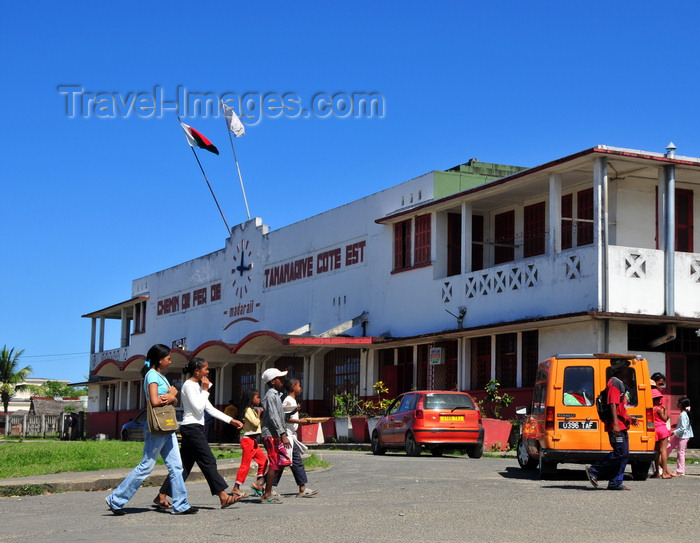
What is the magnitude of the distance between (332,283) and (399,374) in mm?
5120

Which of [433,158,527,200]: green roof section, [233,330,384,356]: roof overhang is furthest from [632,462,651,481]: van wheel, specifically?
[233,330,384,356]: roof overhang

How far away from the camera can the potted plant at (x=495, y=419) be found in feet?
85.1

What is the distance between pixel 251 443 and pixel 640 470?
6203 mm

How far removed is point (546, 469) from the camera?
1647cm

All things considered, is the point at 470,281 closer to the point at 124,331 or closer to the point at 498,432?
the point at 498,432

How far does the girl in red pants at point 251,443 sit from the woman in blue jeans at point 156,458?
1.38 meters

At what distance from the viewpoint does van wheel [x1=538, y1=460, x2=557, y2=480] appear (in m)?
16.4

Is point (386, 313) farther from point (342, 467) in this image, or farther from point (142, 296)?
point (142, 296)

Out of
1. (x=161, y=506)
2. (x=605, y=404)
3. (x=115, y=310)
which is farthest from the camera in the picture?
(x=115, y=310)

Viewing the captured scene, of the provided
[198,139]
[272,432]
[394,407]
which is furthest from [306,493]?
[198,139]

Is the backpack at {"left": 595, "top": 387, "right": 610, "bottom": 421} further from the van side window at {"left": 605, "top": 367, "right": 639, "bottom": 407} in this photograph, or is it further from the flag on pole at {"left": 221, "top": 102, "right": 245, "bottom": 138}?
the flag on pole at {"left": 221, "top": 102, "right": 245, "bottom": 138}

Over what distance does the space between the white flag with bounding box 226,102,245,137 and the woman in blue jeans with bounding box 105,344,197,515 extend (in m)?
32.1

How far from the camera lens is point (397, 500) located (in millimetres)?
12852

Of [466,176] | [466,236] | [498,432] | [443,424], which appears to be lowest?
[498,432]
